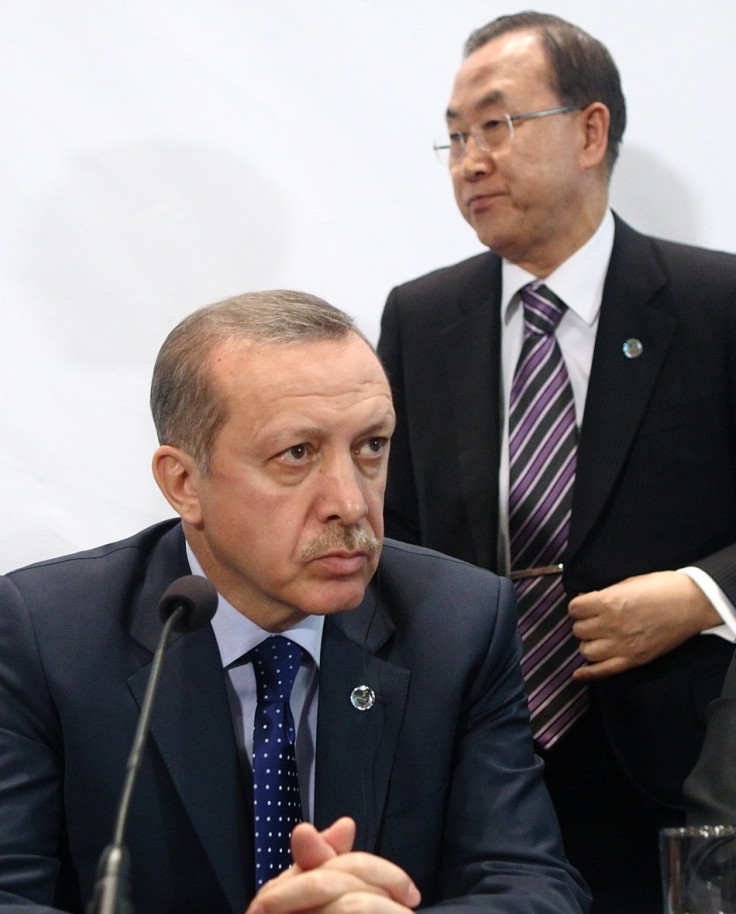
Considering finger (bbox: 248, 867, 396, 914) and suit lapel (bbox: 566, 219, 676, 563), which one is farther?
suit lapel (bbox: 566, 219, 676, 563)

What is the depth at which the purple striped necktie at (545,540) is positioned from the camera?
8.63 feet

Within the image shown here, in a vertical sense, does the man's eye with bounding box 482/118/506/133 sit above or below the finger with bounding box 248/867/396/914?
above

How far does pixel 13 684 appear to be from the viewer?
1.95m

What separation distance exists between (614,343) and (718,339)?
0.68 ft

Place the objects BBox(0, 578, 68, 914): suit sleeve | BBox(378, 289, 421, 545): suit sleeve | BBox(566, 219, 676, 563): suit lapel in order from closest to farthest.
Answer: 1. BBox(0, 578, 68, 914): suit sleeve
2. BBox(566, 219, 676, 563): suit lapel
3. BBox(378, 289, 421, 545): suit sleeve

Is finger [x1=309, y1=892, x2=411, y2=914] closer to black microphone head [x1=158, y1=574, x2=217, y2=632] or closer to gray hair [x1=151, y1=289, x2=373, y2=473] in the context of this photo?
black microphone head [x1=158, y1=574, x2=217, y2=632]

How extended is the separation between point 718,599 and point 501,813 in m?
0.74

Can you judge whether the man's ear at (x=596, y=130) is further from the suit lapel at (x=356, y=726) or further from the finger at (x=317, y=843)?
the finger at (x=317, y=843)

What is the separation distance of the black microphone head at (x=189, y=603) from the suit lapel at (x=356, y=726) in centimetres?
48

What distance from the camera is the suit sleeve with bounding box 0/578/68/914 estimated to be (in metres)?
1.82

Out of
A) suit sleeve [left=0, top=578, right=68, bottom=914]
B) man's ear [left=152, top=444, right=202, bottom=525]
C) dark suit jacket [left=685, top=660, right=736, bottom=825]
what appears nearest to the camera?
suit sleeve [left=0, top=578, right=68, bottom=914]

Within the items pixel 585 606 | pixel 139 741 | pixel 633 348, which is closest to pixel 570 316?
pixel 633 348

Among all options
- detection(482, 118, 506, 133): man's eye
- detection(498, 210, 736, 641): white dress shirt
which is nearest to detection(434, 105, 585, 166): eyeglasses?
detection(482, 118, 506, 133): man's eye

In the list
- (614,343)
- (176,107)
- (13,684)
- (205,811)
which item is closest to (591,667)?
(614,343)
